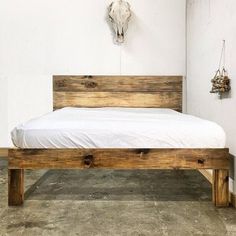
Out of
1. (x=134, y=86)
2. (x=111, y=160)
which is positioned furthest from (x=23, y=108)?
(x=111, y=160)

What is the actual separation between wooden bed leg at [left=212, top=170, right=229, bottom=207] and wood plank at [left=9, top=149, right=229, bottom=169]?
0.20 ft

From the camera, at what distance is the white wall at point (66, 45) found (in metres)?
4.20

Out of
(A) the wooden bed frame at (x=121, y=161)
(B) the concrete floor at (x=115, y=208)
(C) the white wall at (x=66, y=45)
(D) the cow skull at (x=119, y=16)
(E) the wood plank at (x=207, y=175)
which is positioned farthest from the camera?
(C) the white wall at (x=66, y=45)

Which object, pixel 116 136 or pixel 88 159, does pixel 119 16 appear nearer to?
pixel 116 136

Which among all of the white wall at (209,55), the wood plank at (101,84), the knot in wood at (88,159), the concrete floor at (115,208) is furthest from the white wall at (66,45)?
the knot in wood at (88,159)

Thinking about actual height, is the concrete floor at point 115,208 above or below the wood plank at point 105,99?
below

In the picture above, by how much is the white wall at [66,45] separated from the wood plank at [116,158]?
209 cm

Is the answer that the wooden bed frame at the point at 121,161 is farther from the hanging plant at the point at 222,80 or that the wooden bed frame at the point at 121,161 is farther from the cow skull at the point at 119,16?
the cow skull at the point at 119,16

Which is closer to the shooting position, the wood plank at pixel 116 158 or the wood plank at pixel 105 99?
the wood plank at pixel 116 158

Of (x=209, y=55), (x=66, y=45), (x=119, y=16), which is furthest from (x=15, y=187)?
(x=119, y=16)

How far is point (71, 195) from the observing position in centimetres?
254

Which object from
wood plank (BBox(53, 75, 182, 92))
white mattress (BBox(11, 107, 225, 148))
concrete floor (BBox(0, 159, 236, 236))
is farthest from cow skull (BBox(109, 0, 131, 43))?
white mattress (BBox(11, 107, 225, 148))

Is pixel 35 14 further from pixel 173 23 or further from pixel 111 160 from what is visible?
pixel 111 160

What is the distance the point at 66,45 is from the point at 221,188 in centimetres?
285
